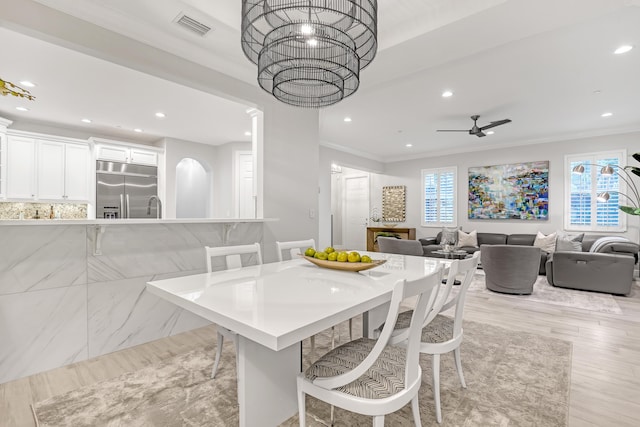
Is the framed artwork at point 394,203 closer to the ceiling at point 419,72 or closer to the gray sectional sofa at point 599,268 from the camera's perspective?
the ceiling at point 419,72

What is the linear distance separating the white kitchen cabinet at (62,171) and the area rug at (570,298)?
6.61m

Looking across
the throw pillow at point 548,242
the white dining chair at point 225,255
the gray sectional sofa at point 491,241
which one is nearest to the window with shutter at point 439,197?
the gray sectional sofa at point 491,241

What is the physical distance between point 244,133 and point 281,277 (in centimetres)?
458

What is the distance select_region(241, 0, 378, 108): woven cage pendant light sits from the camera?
161 centimetres

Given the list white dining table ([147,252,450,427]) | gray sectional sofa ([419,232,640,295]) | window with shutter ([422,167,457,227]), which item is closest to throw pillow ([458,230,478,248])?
window with shutter ([422,167,457,227])

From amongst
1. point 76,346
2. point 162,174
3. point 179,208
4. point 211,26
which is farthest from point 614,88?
point 179,208

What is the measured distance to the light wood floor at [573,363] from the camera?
1.76 m

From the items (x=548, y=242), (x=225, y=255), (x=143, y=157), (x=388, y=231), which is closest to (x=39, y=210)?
(x=143, y=157)

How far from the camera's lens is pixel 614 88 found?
13.0ft

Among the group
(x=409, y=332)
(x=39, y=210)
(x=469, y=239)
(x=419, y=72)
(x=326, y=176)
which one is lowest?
(x=469, y=239)

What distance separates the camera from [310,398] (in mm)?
1845

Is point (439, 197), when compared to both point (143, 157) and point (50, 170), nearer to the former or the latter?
point (143, 157)

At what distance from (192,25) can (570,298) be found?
541cm

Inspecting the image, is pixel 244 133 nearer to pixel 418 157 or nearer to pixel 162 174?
pixel 162 174
